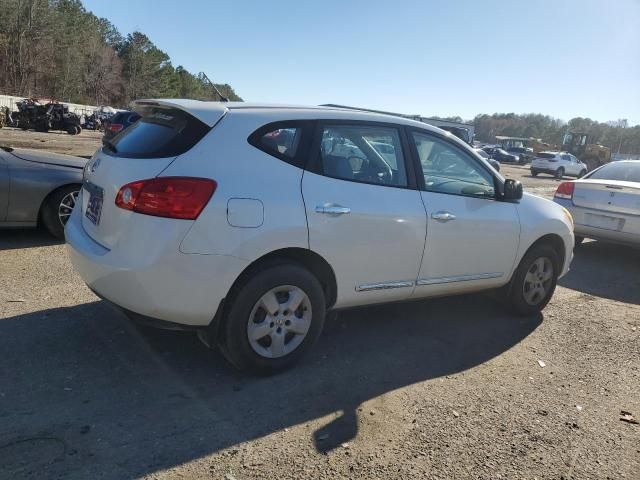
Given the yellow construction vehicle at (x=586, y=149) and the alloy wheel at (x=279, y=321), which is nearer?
the alloy wheel at (x=279, y=321)

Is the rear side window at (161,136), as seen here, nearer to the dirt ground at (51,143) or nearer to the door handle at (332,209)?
the door handle at (332,209)

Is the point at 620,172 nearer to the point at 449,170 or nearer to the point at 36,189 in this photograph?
the point at 449,170

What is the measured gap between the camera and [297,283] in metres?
3.46

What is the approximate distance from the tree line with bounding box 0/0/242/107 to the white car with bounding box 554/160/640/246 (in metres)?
52.0

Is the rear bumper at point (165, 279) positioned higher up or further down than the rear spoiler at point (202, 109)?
further down

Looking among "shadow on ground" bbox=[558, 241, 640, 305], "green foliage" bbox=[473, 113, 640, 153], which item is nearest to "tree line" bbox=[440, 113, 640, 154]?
"green foliage" bbox=[473, 113, 640, 153]

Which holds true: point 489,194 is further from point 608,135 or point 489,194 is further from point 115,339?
point 608,135

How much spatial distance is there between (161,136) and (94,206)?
68 cm

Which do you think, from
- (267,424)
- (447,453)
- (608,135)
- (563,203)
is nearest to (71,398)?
(267,424)

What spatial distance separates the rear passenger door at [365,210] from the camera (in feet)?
11.6

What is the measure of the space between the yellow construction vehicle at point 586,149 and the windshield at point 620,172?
4049cm

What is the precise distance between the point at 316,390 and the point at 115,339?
5.15 ft

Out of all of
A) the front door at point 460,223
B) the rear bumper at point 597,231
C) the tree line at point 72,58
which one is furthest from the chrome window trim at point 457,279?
the tree line at point 72,58

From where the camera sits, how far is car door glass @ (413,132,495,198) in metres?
4.21
